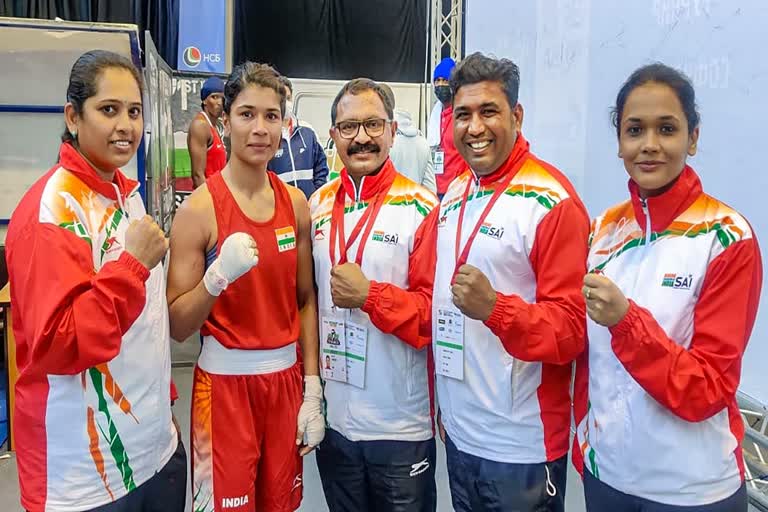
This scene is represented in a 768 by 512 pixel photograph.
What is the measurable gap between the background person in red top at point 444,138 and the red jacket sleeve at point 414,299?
6.59 ft

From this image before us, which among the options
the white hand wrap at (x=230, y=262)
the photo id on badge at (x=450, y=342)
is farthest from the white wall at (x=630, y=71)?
the white hand wrap at (x=230, y=262)

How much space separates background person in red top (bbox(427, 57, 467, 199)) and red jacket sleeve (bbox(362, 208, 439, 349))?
6.59 feet

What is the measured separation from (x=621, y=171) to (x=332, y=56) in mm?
8657

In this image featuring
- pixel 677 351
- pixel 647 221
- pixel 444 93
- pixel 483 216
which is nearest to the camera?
pixel 677 351

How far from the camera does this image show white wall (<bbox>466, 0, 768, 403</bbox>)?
6.46 ft

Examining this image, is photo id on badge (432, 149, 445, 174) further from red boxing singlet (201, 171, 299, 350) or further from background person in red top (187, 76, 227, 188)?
red boxing singlet (201, 171, 299, 350)

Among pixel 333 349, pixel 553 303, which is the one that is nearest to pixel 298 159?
pixel 333 349

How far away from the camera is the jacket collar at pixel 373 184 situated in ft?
5.90

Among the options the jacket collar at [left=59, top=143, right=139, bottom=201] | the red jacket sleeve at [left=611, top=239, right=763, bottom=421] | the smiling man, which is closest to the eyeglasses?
the smiling man

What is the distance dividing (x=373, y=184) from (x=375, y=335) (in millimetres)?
421

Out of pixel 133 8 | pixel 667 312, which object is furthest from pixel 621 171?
pixel 133 8

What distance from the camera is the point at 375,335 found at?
1.74 m

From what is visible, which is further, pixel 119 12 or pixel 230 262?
pixel 119 12

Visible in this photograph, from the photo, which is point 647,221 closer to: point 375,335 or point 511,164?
point 511,164
